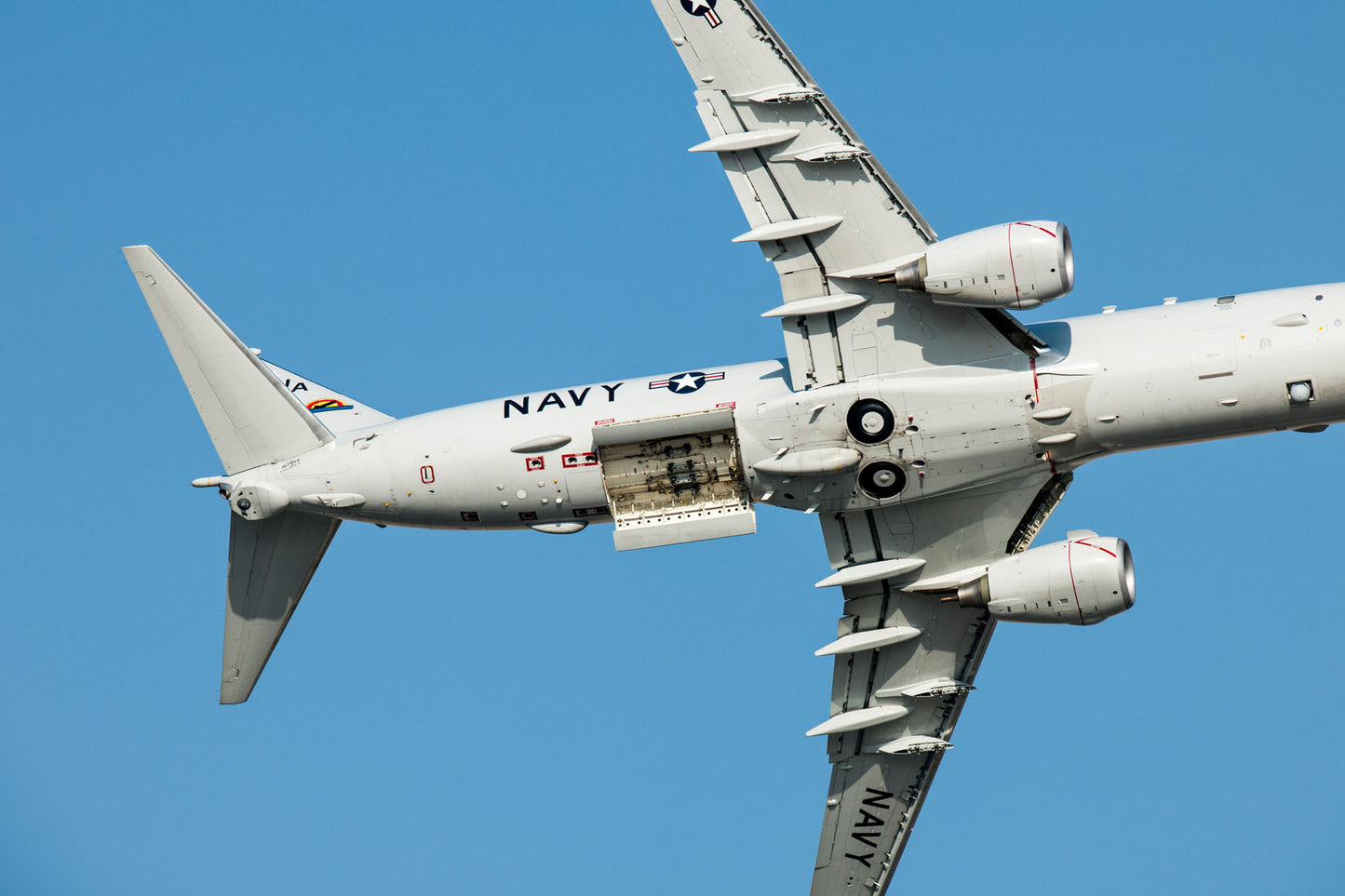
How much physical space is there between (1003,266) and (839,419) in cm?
477

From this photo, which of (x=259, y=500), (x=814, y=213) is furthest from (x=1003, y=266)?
(x=259, y=500)

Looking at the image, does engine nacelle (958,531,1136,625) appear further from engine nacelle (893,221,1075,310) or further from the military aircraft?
engine nacelle (893,221,1075,310)

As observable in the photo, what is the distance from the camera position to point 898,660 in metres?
39.8

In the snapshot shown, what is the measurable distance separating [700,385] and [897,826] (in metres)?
12.9

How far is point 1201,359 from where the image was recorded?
33.9 meters

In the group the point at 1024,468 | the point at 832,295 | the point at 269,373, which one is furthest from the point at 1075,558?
the point at 269,373

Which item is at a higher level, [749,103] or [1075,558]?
[749,103]

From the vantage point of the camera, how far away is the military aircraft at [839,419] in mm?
34062

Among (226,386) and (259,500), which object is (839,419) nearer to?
(259,500)

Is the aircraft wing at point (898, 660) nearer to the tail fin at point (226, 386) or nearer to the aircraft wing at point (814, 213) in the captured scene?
the aircraft wing at point (814, 213)

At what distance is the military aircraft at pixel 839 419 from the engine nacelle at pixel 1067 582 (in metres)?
0.05

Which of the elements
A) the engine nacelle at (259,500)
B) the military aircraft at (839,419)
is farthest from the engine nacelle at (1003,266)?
the engine nacelle at (259,500)

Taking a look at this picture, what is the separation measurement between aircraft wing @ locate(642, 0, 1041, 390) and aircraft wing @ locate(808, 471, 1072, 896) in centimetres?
393

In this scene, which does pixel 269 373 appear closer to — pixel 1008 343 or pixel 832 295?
pixel 832 295
